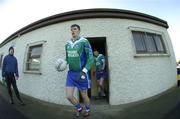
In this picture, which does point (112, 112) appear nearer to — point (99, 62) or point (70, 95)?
point (70, 95)

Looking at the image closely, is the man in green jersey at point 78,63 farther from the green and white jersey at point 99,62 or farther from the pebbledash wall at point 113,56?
the green and white jersey at point 99,62

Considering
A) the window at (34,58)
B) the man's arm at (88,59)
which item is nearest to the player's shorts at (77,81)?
the man's arm at (88,59)

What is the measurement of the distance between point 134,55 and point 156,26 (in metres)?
2.94

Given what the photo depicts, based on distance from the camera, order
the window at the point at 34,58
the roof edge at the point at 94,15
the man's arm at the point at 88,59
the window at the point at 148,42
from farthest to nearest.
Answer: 1. the window at the point at 34,58
2. the window at the point at 148,42
3. the roof edge at the point at 94,15
4. the man's arm at the point at 88,59

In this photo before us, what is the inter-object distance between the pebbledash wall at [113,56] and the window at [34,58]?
1.89ft

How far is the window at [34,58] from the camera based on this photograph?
8914 mm

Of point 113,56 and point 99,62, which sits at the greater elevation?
point 113,56

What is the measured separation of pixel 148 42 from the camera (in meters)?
8.67

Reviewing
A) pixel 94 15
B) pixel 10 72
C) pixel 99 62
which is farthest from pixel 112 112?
pixel 10 72

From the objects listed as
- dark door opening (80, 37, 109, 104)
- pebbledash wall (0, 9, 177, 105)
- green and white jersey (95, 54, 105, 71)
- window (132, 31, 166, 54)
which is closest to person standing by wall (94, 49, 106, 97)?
green and white jersey (95, 54, 105, 71)

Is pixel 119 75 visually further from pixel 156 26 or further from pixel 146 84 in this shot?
pixel 156 26

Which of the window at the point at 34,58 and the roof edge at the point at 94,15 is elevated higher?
the roof edge at the point at 94,15

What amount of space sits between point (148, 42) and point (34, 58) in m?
5.09

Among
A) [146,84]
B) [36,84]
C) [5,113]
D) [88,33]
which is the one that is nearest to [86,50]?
[88,33]
